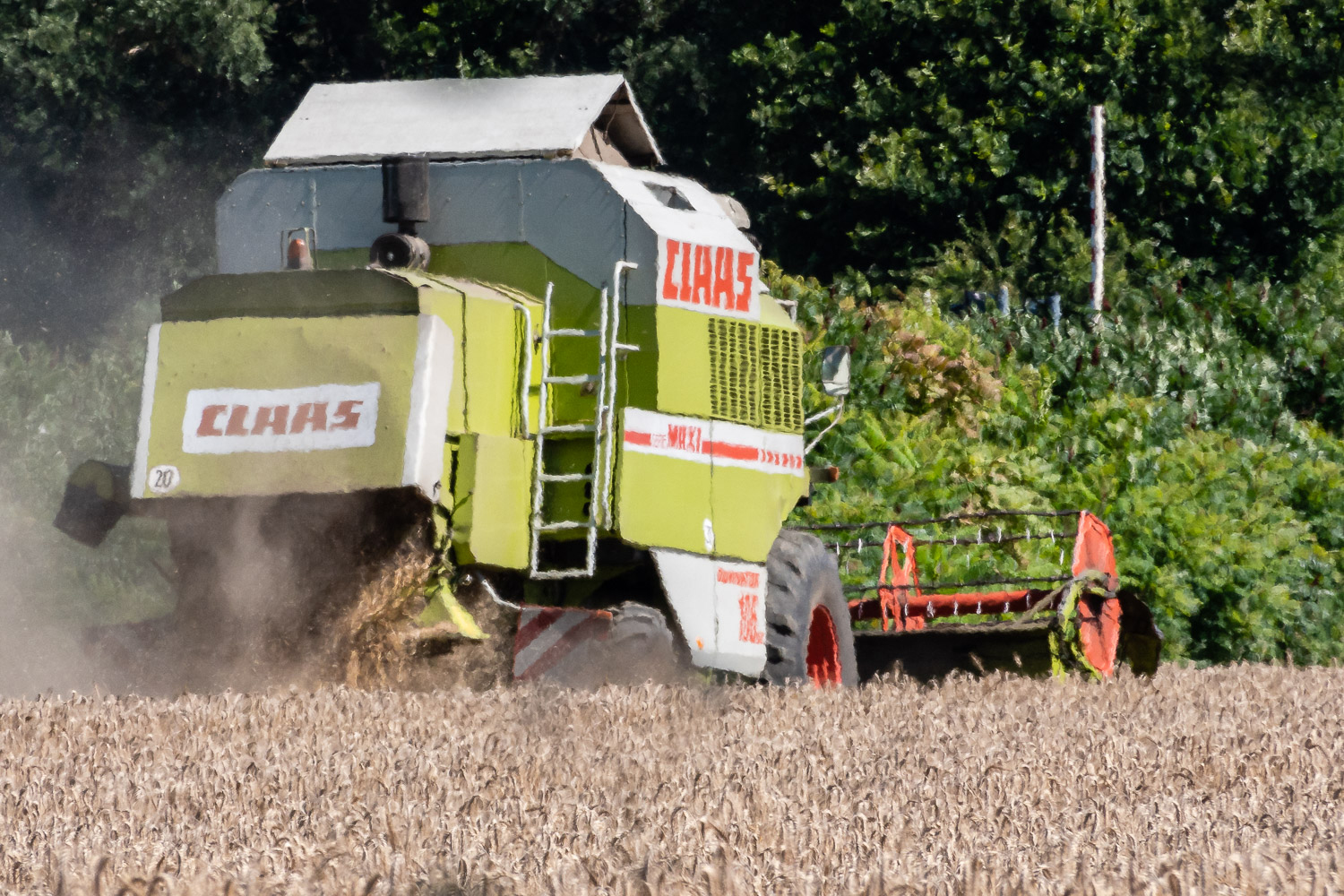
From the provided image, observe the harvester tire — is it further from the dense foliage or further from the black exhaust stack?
the dense foliage

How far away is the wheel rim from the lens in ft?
31.0

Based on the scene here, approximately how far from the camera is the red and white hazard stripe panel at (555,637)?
7551 mm

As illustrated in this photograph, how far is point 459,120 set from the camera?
8695 millimetres

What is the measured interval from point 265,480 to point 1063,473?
8.00 m

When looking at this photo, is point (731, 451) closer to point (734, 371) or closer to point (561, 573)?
point (734, 371)

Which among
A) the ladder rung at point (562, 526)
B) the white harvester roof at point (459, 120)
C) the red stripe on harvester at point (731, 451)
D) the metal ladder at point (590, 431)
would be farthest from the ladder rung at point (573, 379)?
the white harvester roof at point (459, 120)

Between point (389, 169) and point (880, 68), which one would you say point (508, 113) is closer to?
point (389, 169)

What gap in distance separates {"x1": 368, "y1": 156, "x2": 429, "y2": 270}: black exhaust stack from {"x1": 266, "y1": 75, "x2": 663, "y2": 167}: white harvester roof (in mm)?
164

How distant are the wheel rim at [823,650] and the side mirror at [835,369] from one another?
3.77ft

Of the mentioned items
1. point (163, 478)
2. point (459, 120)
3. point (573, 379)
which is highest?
point (459, 120)

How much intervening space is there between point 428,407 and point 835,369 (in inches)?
121

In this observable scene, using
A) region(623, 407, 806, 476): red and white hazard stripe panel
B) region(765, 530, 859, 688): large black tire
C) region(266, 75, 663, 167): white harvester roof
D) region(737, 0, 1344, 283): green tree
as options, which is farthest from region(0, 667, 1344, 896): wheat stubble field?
region(737, 0, 1344, 283): green tree

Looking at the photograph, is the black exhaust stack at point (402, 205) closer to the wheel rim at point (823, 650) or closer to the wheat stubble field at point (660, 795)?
the wheat stubble field at point (660, 795)

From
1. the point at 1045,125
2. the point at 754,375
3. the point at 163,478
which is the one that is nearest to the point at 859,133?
the point at 1045,125
